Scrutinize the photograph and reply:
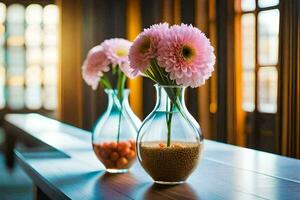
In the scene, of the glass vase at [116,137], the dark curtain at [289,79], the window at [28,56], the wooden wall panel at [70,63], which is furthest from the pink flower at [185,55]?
the window at [28,56]

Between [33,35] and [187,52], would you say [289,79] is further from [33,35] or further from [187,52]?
[33,35]

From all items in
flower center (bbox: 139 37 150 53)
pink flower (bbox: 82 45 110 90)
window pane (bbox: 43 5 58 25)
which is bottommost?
pink flower (bbox: 82 45 110 90)

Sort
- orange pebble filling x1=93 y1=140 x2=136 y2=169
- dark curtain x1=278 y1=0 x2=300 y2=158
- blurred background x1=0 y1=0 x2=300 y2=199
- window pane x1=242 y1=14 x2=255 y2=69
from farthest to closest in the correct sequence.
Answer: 1. window pane x1=242 y1=14 x2=255 y2=69
2. blurred background x1=0 y1=0 x2=300 y2=199
3. dark curtain x1=278 y1=0 x2=300 y2=158
4. orange pebble filling x1=93 y1=140 x2=136 y2=169

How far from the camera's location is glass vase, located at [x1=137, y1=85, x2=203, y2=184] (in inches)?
65.4

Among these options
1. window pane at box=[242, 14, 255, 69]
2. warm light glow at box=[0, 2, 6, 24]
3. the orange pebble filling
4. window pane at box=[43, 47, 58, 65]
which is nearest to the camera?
the orange pebble filling

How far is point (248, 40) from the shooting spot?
5.33m

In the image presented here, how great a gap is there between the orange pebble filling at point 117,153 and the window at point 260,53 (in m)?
3.18

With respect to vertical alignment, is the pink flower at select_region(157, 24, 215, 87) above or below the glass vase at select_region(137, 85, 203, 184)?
above

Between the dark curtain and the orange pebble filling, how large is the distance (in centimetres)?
281

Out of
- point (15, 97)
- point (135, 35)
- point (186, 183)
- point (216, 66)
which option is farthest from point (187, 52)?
point (15, 97)

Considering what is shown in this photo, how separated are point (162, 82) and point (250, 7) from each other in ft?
12.5

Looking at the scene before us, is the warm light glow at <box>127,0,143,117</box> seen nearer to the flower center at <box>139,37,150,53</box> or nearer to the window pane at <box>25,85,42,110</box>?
the window pane at <box>25,85,42,110</box>

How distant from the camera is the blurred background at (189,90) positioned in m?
4.70

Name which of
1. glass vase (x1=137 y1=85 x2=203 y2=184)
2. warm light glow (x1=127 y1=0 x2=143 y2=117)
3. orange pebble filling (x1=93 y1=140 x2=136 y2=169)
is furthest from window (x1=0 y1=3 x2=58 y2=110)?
glass vase (x1=137 y1=85 x2=203 y2=184)
